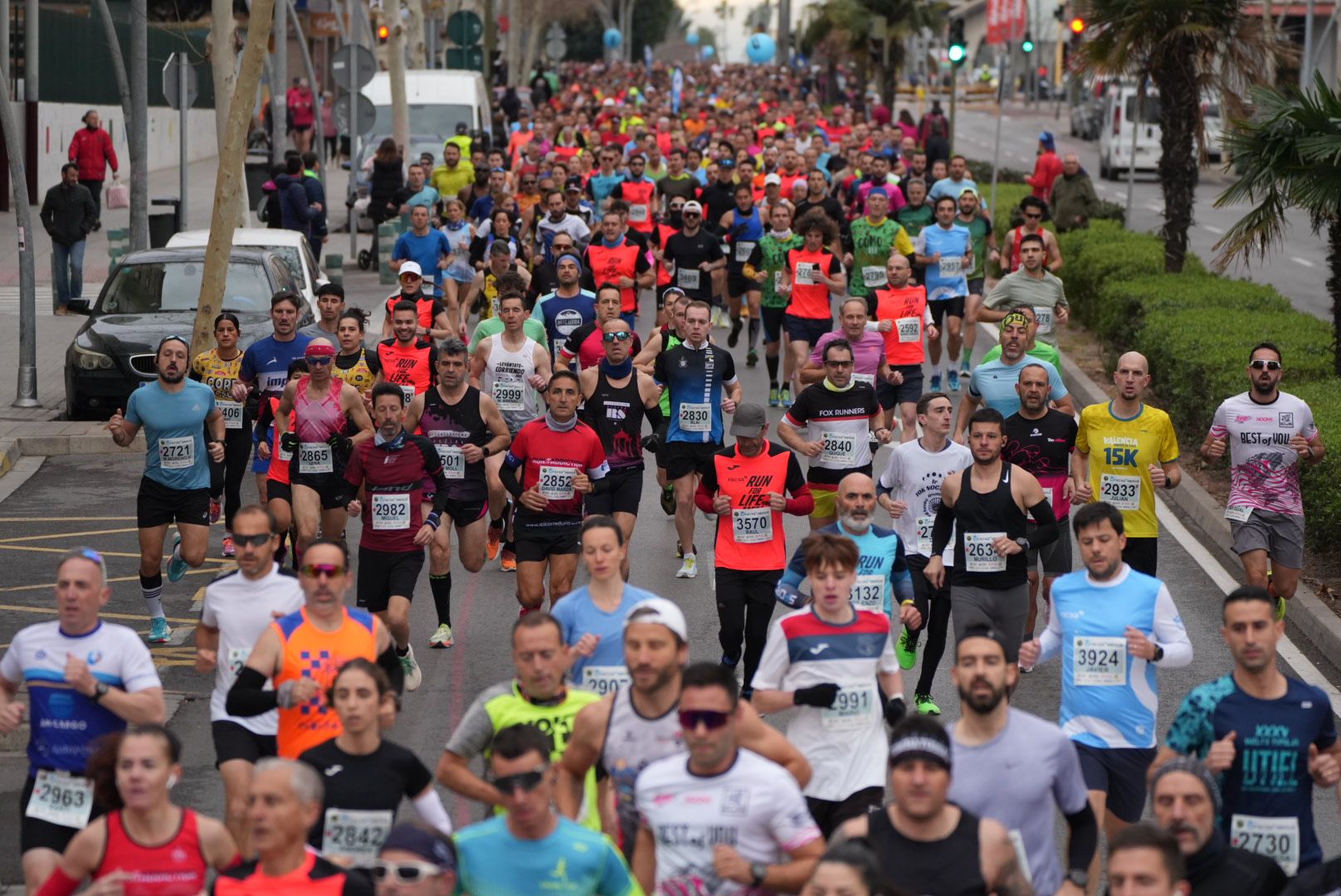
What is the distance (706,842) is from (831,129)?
40155 millimetres

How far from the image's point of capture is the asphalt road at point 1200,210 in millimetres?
31297

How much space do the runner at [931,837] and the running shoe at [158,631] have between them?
7.04 m

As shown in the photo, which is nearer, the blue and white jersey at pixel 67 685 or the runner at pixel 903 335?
the blue and white jersey at pixel 67 685

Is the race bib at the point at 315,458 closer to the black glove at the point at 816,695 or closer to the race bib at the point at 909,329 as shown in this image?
the black glove at the point at 816,695

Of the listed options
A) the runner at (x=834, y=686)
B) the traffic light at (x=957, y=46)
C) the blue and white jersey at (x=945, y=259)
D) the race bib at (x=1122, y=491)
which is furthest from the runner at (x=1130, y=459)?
the traffic light at (x=957, y=46)

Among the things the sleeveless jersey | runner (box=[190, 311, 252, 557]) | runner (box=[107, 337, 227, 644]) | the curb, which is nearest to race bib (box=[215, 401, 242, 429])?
runner (box=[190, 311, 252, 557])

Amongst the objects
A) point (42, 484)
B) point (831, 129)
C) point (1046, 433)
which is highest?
point (831, 129)

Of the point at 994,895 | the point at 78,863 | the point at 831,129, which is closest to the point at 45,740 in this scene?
the point at 78,863

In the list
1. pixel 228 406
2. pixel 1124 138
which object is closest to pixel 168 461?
pixel 228 406

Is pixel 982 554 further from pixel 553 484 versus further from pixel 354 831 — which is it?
pixel 354 831

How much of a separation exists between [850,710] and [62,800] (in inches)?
115

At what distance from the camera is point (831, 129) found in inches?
1783

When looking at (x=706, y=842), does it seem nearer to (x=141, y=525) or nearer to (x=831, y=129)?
(x=141, y=525)

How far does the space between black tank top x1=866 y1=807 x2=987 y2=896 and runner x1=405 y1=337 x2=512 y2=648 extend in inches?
251
